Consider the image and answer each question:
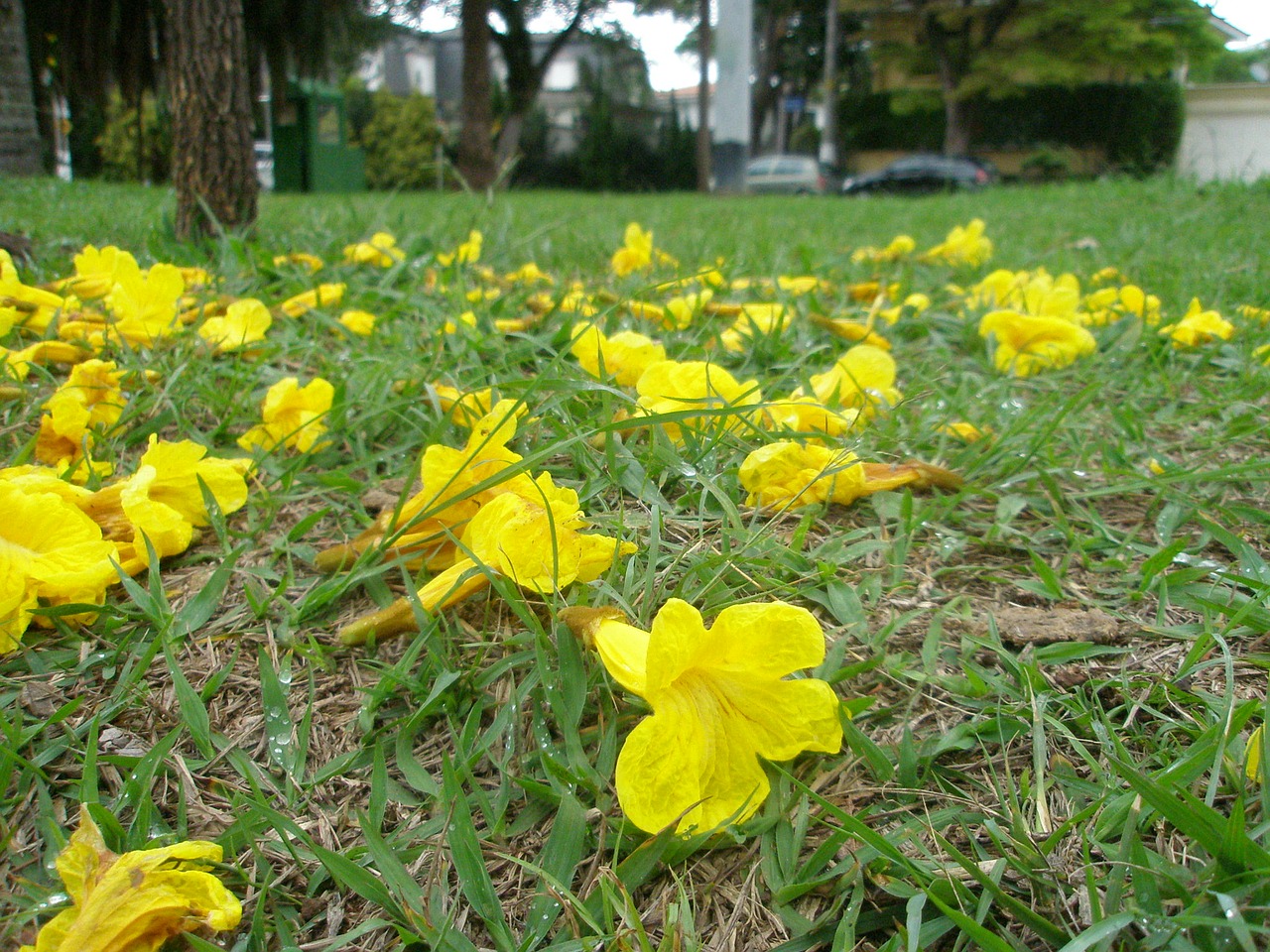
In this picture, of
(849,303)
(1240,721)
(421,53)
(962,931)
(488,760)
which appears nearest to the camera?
(962,931)

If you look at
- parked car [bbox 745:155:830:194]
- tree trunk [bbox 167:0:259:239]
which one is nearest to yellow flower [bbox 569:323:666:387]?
tree trunk [bbox 167:0:259:239]

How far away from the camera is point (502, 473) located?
1.08m

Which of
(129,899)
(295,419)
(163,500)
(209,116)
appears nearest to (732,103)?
(209,116)

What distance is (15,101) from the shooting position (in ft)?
22.2

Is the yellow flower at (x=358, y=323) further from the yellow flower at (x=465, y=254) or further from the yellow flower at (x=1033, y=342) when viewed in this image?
the yellow flower at (x=1033, y=342)

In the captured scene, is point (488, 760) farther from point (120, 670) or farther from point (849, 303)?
point (849, 303)

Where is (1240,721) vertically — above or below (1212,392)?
below

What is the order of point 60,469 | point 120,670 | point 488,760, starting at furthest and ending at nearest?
point 60,469, point 120,670, point 488,760

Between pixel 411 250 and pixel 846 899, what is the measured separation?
2.70 meters

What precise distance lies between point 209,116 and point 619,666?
2.97m

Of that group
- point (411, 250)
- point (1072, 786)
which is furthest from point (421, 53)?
point (1072, 786)

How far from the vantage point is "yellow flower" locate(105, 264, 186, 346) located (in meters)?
1.89

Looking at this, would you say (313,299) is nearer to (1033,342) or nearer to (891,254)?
(1033,342)

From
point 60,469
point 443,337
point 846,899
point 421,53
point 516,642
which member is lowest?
point 846,899
